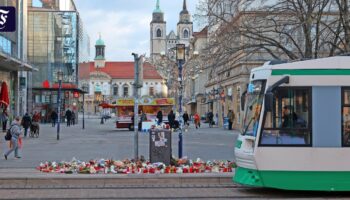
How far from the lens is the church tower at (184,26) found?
178 m

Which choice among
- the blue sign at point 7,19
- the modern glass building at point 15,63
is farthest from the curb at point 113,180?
the modern glass building at point 15,63

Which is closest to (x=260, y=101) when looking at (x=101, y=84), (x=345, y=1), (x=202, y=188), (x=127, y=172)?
(x=202, y=188)

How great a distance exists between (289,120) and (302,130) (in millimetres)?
353

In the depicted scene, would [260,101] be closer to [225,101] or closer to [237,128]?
[237,128]

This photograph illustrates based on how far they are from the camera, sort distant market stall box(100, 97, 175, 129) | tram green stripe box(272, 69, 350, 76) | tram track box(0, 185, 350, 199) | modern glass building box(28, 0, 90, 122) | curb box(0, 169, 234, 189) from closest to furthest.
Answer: tram track box(0, 185, 350, 199) < tram green stripe box(272, 69, 350, 76) < curb box(0, 169, 234, 189) < distant market stall box(100, 97, 175, 129) < modern glass building box(28, 0, 90, 122)

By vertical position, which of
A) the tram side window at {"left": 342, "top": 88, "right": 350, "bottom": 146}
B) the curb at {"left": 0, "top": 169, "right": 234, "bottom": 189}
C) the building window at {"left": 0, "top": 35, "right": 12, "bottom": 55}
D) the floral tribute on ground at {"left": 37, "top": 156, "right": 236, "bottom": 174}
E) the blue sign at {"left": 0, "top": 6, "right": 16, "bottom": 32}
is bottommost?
the curb at {"left": 0, "top": 169, "right": 234, "bottom": 189}

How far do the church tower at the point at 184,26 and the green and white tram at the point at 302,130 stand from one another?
163980 millimetres

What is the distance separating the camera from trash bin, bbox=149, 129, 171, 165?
58.6 ft

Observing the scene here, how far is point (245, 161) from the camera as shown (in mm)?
13633

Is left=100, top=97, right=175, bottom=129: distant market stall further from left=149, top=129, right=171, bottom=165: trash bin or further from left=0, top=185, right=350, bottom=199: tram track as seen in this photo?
left=0, top=185, right=350, bottom=199: tram track

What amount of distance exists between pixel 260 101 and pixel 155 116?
41403mm

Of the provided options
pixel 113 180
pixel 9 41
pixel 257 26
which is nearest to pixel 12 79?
pixel 9 41

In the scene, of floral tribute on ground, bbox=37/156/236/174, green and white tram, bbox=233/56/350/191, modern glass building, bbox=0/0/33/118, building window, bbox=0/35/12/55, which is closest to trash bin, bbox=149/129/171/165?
floral tribute on ground, bbox=37/156/236/174

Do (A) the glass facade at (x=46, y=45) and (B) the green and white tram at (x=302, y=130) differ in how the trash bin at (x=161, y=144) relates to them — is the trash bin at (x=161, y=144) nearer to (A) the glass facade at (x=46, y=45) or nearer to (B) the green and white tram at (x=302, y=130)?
(B) the green and white tram at (x=302, y=130)
